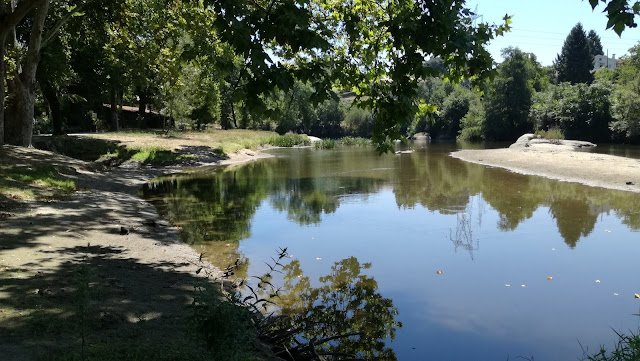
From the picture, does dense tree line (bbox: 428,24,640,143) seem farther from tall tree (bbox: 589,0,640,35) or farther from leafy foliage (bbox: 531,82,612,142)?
tall tree (bbox: 589,0,640,35)

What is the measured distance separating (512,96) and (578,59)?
22.3m

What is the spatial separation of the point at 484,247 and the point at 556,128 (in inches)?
2023

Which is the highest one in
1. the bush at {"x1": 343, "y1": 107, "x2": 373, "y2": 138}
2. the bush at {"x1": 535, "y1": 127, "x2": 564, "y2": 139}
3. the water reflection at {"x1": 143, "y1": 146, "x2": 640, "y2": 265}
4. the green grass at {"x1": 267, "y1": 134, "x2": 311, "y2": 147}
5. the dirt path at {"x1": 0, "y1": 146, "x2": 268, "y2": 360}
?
the bush at {"x1": 343, "y1": 107, "x2": 373, "y2": 138}

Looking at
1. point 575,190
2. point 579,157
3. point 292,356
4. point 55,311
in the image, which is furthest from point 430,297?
point 579,157

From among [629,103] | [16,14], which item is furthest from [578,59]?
[16,14]

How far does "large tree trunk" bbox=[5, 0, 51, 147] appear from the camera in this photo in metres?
16.7

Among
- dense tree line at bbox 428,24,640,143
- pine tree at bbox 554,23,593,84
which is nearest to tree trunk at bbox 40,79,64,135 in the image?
dense tree line at bbox 428,24,640,143

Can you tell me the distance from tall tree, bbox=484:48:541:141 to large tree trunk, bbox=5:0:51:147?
57.4 meters

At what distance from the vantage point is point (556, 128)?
54406mm

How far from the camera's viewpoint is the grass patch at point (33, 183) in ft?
39.2

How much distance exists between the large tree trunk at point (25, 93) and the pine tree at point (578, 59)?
79.5m

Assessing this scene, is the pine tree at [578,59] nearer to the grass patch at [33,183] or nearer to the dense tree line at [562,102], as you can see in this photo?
the dense tree line at [562,102]

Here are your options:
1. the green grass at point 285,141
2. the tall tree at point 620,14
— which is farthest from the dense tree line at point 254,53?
the green grass at point 285,141

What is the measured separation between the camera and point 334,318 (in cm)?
633
